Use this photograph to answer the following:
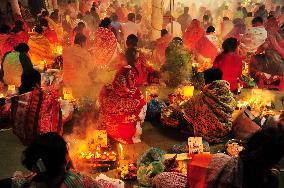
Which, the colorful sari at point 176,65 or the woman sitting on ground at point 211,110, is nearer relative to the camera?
the woman sitting on ground at point 211,110

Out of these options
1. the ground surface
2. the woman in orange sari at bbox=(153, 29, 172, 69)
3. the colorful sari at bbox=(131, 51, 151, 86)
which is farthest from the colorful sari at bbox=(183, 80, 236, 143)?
the woman in orange sari at bbox=(153, 29, 172, 69)

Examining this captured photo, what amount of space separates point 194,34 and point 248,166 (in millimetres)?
8476

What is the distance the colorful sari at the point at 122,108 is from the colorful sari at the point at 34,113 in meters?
1.20

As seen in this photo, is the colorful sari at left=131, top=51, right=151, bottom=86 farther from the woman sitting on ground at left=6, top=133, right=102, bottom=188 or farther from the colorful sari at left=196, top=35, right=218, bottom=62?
the woman sitting on ground at left=6, top=133, right=102, bottom=188

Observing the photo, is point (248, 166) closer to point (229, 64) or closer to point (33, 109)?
point (33, 109)

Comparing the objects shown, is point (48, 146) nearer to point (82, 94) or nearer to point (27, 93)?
point (27, 93)

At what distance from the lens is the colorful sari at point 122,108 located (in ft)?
21.0

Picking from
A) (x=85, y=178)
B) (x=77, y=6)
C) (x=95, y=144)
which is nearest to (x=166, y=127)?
(x=95, y=144)

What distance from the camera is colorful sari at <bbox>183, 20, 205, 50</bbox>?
1122 cm

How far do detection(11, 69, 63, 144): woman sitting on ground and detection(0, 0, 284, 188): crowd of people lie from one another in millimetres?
15

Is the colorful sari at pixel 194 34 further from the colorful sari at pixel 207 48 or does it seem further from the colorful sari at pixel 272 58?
the colorful sari at pixel 272 58

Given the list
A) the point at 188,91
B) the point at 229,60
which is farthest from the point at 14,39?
the point at 229,60

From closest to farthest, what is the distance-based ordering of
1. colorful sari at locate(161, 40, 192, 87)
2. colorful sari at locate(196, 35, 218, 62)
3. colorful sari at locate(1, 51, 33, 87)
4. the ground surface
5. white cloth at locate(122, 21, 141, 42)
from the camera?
the ground surface → colorful sari at locate(1, 51, 33, 87) → colorful sari at locate(161, 40, 192, 87) → colorful sari at locate(196, 35, 218, 62) → white cloth at locate(122, 21, 141, 42)

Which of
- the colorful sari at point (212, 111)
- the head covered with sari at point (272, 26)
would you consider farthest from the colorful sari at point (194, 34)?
the colorful sari at point (212, 111)
